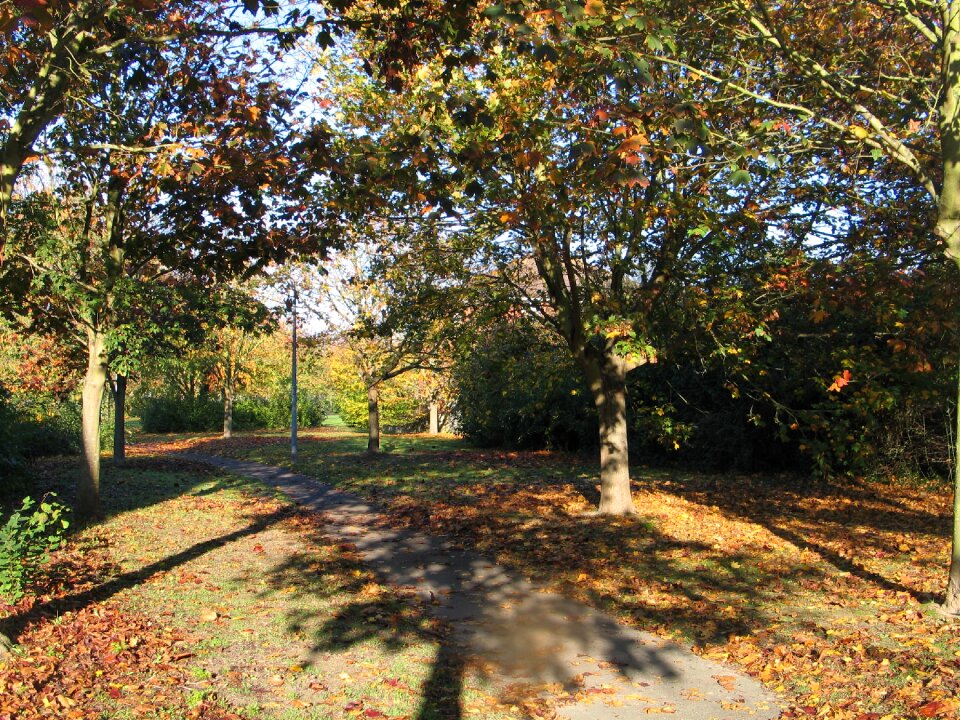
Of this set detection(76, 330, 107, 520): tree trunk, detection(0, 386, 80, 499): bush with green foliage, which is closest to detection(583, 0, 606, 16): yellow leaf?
detection(76, 330, 107, 520): tree trunk

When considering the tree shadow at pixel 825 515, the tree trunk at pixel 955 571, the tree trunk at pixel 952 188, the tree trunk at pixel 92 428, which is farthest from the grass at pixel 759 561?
the tree trunk at pixel 92 428

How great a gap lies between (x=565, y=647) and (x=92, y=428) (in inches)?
308

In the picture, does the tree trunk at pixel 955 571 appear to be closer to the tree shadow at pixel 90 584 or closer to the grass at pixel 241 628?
the grass at pixel 241 628

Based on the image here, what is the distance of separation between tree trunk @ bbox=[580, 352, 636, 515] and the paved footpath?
2965 mm

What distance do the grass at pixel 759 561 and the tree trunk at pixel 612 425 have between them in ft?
1.39

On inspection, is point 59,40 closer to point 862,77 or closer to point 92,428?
point 92,428

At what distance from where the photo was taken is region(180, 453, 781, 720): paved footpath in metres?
4.95

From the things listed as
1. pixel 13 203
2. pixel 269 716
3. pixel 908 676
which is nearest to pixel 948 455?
pixel 908 676

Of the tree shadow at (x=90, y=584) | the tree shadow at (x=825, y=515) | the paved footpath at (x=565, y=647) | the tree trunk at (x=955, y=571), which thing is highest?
the tree trunk at (x=955, y=571)

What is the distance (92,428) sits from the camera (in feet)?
35.9

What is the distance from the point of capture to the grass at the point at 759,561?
5285mm

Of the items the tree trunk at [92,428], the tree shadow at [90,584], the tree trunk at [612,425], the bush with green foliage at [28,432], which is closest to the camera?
the tree shadow at [90,584]

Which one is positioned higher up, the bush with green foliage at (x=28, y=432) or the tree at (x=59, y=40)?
the tree at (x=59, y=40)

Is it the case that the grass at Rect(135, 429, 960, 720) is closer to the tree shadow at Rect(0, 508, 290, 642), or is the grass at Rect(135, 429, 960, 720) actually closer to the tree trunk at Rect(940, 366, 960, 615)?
the tree trunk at Rect(940, 366, 960, 615)
